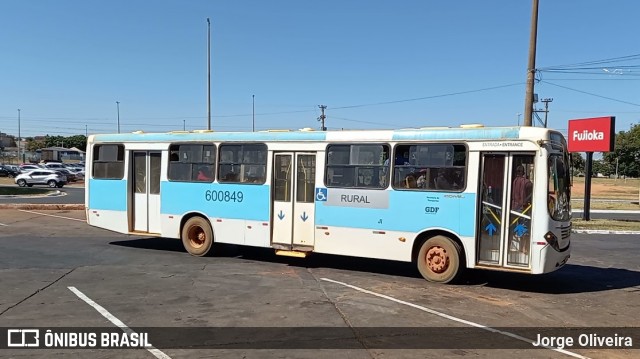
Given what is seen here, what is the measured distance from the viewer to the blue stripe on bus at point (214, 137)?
35.8ft

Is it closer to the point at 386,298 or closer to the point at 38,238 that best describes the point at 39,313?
the point at 386,298

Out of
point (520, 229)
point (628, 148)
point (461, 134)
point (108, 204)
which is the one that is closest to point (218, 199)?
point (108, 204)

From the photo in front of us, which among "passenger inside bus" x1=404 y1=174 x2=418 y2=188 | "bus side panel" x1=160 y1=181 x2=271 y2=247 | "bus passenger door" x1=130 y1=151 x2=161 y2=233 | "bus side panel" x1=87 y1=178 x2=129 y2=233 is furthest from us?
"bus side panel" x1=87 y1=178 x2=129 y2=233

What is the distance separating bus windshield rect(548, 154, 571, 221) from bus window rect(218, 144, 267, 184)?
5829mm

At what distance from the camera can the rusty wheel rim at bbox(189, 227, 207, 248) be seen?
1225 centimetres

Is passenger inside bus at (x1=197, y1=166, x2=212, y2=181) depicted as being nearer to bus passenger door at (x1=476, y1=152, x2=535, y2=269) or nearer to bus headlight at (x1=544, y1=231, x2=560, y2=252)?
bus passenger door at (x1=476, y1=152, x2=535, y2=269)

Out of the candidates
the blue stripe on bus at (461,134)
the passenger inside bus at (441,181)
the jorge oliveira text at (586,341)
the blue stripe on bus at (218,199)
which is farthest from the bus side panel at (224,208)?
the jorge oliveira text at (586,341)

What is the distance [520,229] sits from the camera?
8734mm

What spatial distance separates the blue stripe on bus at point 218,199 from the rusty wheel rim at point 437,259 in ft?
12.1

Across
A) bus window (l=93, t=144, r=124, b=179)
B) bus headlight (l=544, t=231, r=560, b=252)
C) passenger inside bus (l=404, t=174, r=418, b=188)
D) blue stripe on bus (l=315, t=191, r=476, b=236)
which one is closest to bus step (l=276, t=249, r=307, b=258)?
blue stripe on bus (l=315, t=191, r=476, b=236)

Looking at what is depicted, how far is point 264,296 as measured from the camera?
8.18 meters

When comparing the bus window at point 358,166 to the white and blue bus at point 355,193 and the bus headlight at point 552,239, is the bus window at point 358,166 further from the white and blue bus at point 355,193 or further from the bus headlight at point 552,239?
the bus headlight at point 552,239

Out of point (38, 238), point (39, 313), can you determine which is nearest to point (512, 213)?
point (39, 313)

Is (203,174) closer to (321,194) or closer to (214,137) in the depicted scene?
(214,137)
